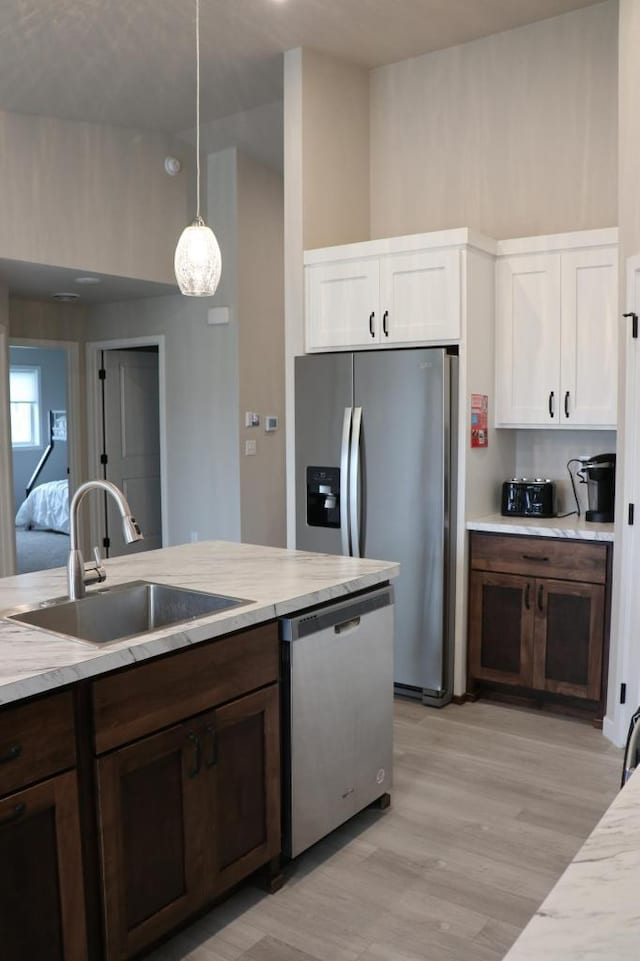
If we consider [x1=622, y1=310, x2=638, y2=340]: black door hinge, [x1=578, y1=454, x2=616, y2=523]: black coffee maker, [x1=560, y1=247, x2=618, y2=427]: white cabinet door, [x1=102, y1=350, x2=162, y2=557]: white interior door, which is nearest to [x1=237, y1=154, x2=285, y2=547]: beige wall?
[x1=102, y1=350, x2=162, y2=557]: white interior door

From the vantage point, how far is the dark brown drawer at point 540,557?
3.66 metres

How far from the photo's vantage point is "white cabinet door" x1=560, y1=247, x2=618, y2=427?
3754 mm

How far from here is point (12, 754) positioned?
1657mm

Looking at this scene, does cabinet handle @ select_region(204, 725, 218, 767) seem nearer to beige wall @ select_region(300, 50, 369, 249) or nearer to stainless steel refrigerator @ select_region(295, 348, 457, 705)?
stainless steel refrigerator @ select_region(295, 348, 457, 705)

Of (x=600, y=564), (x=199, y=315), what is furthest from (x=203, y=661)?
(x=199, y=315)

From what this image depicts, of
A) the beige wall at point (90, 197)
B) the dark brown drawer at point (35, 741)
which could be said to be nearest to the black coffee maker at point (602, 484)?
the dark brown drawer at point (35, 741)

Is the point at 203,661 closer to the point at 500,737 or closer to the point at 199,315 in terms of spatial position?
the point at 500,737

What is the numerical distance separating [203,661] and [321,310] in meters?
2.55

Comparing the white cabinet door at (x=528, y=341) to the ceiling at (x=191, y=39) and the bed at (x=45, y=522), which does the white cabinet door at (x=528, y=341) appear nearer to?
the ceiling at (x=191, y=39)

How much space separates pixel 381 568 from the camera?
279cm

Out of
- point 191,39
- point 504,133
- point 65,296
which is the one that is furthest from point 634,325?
point 65,296

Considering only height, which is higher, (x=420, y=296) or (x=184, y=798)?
(x=420, y=296)

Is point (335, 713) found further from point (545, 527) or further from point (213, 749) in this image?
point (545, 527)

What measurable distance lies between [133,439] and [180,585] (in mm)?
4979
